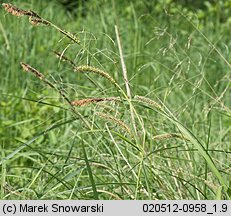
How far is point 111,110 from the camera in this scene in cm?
255

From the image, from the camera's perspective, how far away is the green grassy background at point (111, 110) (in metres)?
2.65

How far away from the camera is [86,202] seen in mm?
2037

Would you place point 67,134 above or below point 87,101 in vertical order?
above

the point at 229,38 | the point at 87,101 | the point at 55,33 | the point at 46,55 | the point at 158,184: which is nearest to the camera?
the point at 87,101

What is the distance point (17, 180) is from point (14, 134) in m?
0.90

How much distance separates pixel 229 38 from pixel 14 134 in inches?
107

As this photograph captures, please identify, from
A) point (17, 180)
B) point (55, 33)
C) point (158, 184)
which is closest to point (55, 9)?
point (55, 33)

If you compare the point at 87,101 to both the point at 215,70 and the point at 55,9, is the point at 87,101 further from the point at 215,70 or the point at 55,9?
the point at 55,9

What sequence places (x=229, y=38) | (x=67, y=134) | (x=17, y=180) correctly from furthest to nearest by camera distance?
(x=229, y=38) < (x=67, y=134) < (x=17, y=180)

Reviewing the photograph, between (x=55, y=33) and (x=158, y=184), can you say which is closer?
(x=158, y=184)

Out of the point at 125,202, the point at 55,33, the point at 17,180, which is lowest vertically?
the point at 125,202

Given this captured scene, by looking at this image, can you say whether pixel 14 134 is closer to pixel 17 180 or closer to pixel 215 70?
pixel 17 180

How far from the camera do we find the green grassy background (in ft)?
8.68

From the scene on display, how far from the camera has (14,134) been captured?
414cm
